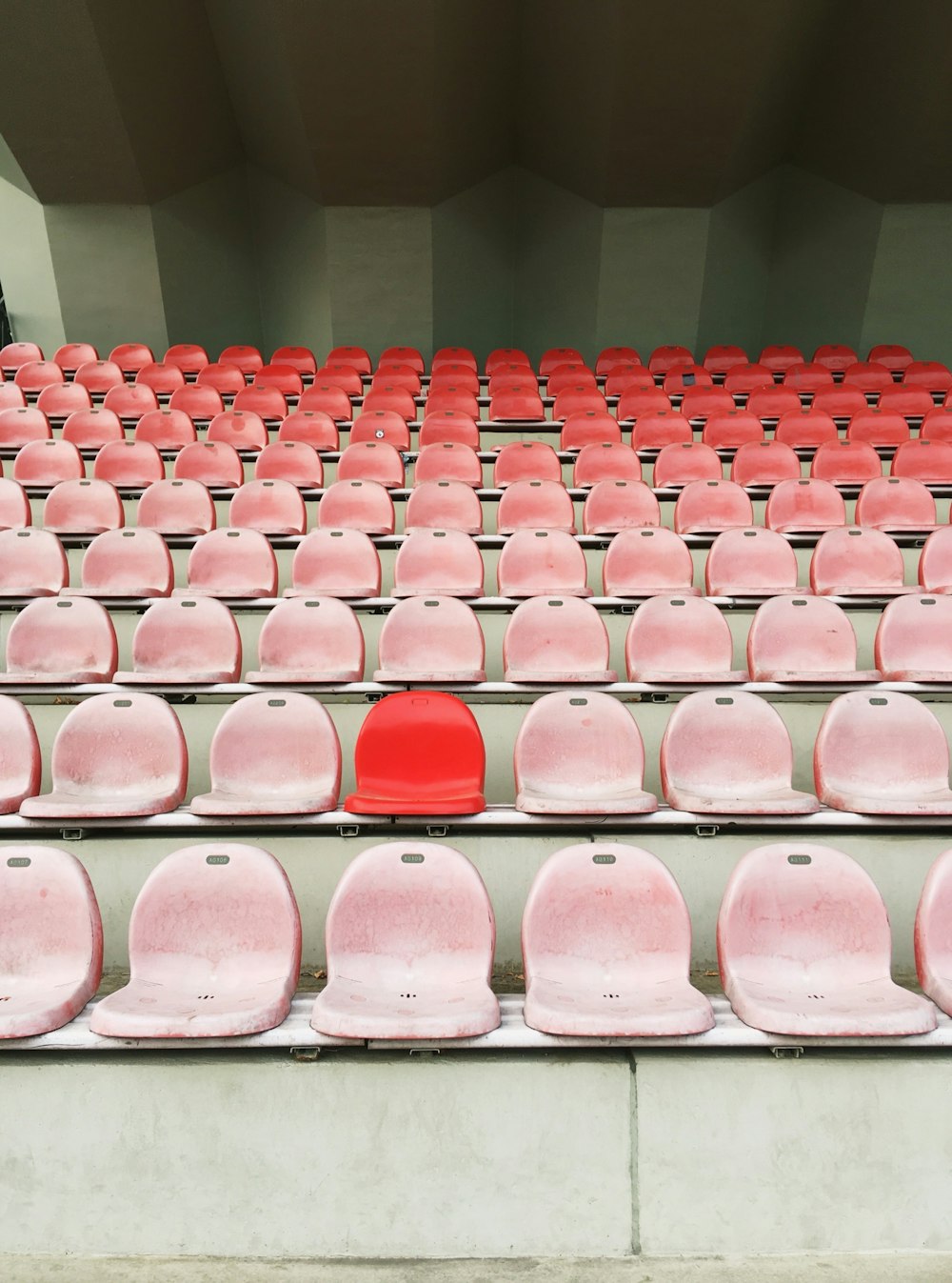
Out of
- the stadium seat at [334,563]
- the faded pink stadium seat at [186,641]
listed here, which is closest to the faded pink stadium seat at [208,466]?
the stadium seat at [334,563]

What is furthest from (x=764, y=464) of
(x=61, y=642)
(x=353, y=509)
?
(x=61, y=642)

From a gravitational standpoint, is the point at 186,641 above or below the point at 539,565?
below

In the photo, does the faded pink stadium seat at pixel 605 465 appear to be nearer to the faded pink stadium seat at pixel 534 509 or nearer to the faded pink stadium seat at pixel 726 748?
the faded pink stadium seat at pixel 534 509

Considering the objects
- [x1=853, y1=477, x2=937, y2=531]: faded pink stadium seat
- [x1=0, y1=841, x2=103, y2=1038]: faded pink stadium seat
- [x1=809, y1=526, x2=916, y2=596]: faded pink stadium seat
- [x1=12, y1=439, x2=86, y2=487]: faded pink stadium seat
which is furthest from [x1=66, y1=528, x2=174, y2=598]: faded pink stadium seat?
[x1=853, y1=477, x2=937, y2=531]: faded pink stadium seat

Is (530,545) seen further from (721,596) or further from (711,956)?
(711,956)

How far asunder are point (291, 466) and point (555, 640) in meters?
2.13

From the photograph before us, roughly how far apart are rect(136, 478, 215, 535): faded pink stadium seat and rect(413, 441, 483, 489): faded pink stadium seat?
1.11 m

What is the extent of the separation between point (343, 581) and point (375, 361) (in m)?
4.83

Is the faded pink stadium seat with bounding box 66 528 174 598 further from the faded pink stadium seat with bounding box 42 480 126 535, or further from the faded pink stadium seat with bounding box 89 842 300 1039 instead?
the faded pink stadium seat with bounding box 89 842 300 1039

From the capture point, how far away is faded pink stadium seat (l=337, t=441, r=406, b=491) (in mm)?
4789

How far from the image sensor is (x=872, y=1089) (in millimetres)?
1898

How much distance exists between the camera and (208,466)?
15.7 feet

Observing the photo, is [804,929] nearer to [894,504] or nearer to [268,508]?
[894,504]

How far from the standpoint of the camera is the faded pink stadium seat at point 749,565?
3.79 meters
